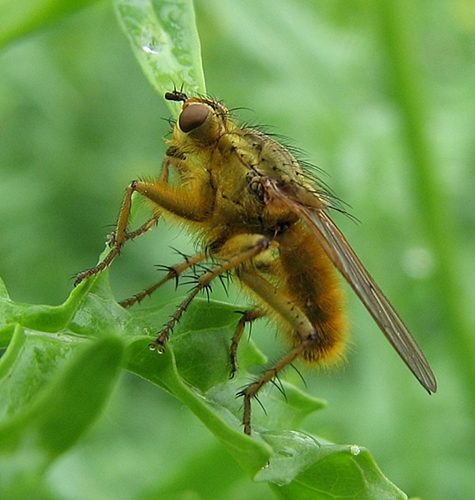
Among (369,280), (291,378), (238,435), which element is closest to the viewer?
(238,435)

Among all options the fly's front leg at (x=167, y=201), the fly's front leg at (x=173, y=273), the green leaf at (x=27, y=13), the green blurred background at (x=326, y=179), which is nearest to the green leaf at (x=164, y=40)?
the green leaf at (x=27, y=13)

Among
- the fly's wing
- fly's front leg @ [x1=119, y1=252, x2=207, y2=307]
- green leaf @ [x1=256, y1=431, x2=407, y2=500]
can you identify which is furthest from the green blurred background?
green leaf @ [x1=256, y1=431, x2=407, y2=500]

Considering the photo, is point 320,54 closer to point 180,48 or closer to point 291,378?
point 291,378

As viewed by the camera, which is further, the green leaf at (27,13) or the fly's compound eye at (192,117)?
the fly's compound eye at (192,117)

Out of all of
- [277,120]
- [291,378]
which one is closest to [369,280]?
[291,378]

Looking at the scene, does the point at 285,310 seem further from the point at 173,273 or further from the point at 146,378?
the point at 146,378

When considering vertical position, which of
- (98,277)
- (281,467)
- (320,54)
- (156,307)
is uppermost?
(98,277)

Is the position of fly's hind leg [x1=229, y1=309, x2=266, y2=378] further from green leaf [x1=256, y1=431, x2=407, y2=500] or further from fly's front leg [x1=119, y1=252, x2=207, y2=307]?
green leaf [x1=256, y1=431, x2=407, y2=500]

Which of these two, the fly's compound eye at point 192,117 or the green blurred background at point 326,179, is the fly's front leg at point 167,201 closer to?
the fly's compound eye at point 192,117
